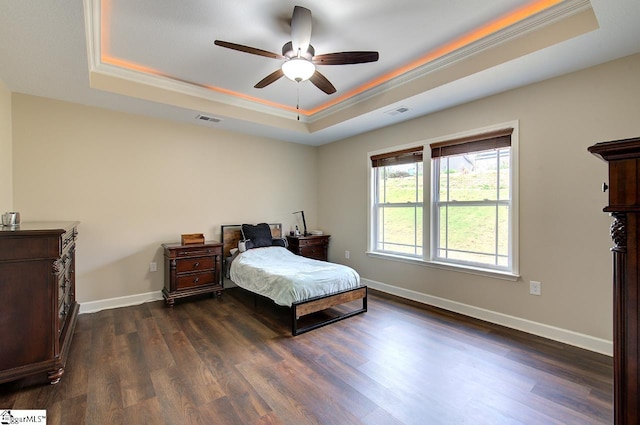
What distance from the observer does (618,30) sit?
2082 mm

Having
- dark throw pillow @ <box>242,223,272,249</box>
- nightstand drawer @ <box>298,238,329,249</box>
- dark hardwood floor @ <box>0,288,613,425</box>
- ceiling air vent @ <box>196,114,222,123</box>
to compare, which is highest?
ceiling air vent @ <box>196,114,222,123</box>

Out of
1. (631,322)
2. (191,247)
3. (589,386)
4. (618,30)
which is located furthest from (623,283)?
(191,247)

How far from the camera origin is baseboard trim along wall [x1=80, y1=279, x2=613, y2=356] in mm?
2590

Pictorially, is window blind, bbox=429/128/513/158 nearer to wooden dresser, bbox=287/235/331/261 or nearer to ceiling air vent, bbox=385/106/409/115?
ceiling air vent, bbox=385/106/409/115

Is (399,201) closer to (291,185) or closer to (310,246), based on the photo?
(310,246)

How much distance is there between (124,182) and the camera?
147 inches

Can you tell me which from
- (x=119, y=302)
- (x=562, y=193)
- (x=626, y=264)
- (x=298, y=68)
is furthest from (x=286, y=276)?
(x=562, y=193)

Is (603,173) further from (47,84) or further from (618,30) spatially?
(47,84)

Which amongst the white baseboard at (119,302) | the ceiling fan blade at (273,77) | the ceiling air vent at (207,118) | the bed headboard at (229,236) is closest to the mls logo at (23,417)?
the white baseboard at (119,302)

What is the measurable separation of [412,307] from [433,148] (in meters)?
2.06

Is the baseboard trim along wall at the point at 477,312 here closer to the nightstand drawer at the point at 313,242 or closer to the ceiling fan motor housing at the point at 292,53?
the nightstand drawer at the point at 313,242

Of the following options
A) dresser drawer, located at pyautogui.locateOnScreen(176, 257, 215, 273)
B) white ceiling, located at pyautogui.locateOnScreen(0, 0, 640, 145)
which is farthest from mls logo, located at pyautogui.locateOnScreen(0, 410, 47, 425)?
white ceiling, located at pyautogui.locateOnScreen(0, 0, 640, 145)

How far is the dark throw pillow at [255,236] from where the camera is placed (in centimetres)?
441

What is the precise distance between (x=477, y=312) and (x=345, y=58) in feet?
10.0
